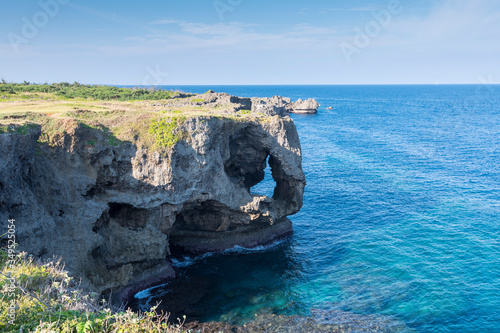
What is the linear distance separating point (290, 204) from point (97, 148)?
24078mm

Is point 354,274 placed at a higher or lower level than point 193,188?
lower

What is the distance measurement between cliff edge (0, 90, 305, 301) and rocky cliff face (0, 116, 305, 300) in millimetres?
92

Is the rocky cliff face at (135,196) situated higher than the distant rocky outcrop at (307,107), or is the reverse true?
the distant rocky outcrop at (307,107)

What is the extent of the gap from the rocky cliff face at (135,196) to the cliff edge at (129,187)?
9 cm

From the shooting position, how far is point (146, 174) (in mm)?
33438

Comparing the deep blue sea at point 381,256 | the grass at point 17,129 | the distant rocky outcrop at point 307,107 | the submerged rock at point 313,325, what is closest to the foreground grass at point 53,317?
the grass at point 17,129

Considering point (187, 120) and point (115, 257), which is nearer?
point (115, 257)

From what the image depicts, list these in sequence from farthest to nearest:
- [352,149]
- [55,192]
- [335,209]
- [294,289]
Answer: [352,149]
[335,209]
[294,289]
[55,192]

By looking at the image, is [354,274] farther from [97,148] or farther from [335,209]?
[97,148]

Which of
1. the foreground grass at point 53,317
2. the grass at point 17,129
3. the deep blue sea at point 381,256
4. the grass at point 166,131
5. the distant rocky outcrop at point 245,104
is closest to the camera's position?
the foreground grass at point 53,317

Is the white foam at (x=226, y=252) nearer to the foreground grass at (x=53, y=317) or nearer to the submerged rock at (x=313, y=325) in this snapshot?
the submerged rock at (x=313, y=325)

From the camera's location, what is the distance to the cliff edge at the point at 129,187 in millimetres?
27578

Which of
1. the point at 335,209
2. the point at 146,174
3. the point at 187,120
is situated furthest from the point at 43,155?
the point at 335,209

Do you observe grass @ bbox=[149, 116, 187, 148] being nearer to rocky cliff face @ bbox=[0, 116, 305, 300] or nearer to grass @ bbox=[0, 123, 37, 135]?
rocky cliff face @ bbox=[0, 116, 305, 300]
